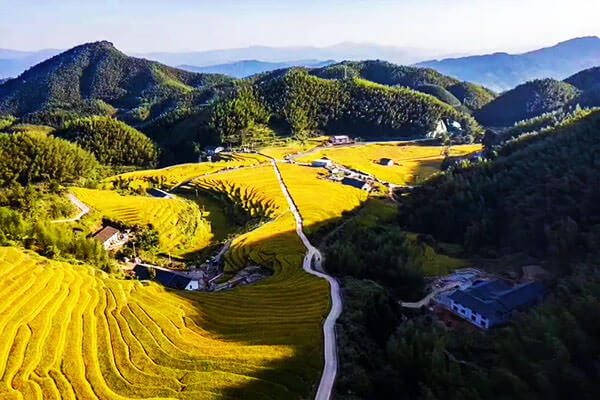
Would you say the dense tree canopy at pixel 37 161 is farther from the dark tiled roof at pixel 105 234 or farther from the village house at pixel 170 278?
the village house at pixel 170 278

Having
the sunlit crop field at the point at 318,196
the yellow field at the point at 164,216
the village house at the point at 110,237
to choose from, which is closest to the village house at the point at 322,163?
the sunlit crop field at the point at 318,196

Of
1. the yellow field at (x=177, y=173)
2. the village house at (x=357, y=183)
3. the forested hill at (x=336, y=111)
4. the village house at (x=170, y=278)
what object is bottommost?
the village house at (x=170, y=278)

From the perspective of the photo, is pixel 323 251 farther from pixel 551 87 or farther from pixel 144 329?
pixel 551 87

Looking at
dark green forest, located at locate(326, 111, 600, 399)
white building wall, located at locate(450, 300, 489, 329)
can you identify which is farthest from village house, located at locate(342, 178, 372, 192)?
white building wall, located at locate(450, 300, 489, 329)

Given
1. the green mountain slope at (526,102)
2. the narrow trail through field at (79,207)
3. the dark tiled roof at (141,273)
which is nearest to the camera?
the dark tiled roof at (141,273)

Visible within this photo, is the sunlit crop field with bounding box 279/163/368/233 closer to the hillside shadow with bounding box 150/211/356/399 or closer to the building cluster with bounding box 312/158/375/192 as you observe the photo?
the building cluster with bounding box 312/158/375/192

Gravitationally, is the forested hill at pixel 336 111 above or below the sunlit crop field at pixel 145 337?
above

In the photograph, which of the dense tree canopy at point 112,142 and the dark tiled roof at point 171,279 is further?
the dense tree canopy at point 112,142
